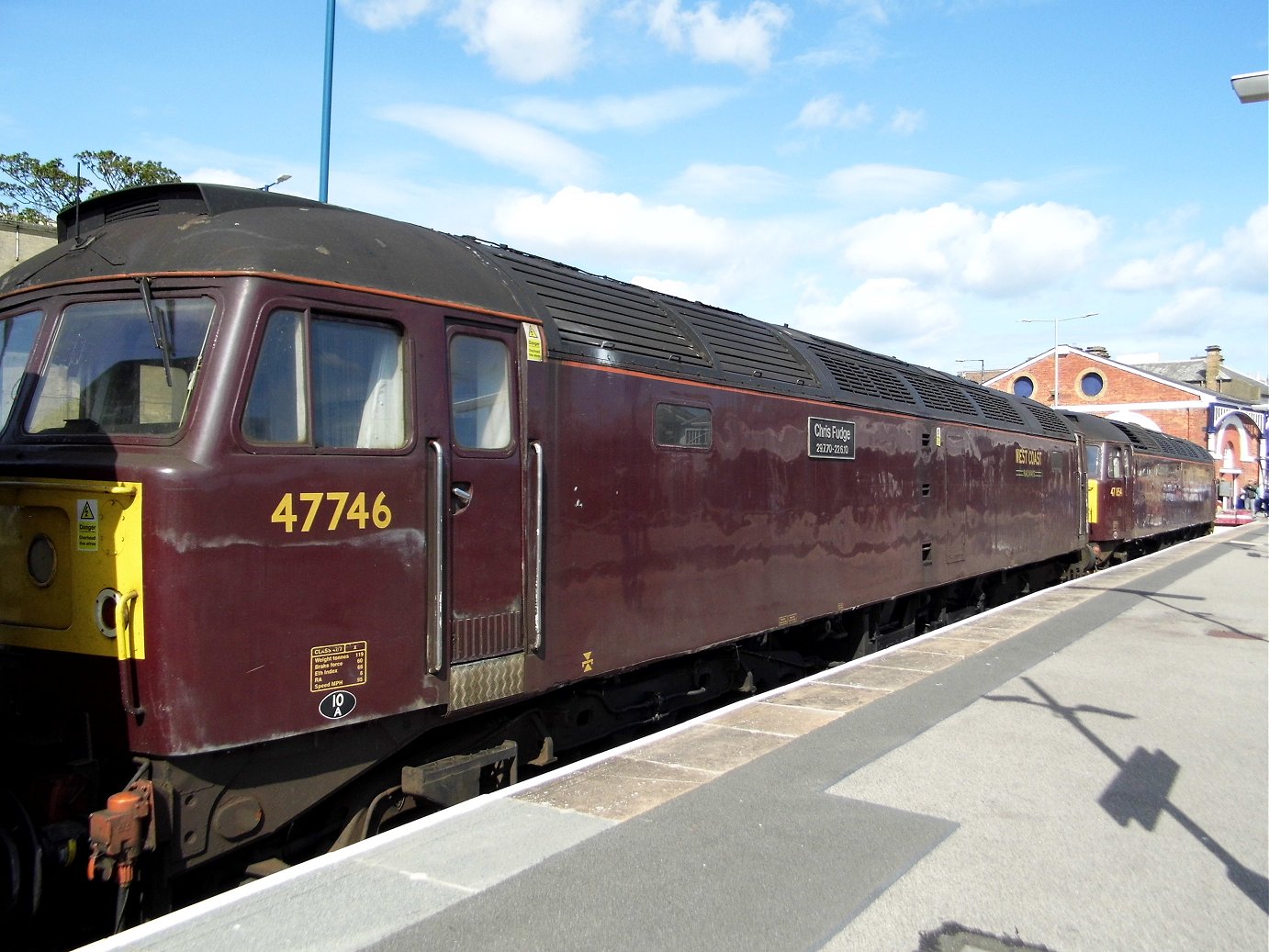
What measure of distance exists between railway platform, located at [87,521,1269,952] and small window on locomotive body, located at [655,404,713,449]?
1.87 metres

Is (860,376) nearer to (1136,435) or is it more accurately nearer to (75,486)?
(75,486)

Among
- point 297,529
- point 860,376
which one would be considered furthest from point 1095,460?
point 297,529

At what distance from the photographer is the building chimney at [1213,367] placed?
6538cm

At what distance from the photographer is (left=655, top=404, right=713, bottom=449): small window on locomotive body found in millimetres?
6168

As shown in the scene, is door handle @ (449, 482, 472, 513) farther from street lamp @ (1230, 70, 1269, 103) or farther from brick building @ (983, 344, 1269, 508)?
brick building @ (983, 344, 1269, 508)

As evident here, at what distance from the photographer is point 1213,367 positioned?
65562mm

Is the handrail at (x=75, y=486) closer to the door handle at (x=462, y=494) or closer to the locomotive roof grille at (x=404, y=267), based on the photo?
the locomotive roof grille at (x=404, y=267)

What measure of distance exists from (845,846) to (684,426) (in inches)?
117

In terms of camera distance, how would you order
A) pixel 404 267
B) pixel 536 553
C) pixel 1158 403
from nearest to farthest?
pixel 404 267
pixel 536 553
pixel 1158 403

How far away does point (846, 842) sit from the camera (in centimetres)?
433

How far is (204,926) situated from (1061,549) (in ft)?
51.1

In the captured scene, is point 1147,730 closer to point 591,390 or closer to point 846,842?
point 846,842

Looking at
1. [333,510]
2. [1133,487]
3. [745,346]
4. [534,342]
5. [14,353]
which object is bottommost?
[1133,487]

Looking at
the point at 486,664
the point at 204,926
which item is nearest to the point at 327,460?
the point at 486,664
